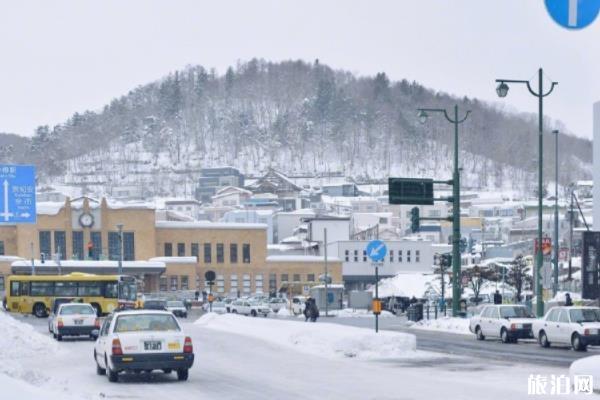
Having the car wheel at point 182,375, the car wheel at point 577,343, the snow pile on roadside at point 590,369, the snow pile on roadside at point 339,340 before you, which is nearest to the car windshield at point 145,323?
the car wheel at point 182,375

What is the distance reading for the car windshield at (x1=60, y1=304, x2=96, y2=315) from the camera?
40.7 m

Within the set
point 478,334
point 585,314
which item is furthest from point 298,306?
point 585,314

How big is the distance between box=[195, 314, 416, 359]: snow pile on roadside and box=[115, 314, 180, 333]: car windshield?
780cm

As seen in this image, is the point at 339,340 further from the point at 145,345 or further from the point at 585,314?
the point at 145,345

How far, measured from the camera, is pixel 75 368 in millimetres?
26719

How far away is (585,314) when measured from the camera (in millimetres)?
34469

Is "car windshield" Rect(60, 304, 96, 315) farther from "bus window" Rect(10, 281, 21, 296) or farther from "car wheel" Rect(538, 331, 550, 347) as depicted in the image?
"bus window" Rect(10, 281, 21, 296)

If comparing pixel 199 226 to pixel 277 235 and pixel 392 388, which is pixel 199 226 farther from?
pixel 392 388

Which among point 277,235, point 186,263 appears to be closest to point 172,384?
point 186,263

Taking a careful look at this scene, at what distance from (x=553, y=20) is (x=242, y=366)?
18.6 meters

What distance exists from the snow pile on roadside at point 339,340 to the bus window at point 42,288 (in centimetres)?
3483

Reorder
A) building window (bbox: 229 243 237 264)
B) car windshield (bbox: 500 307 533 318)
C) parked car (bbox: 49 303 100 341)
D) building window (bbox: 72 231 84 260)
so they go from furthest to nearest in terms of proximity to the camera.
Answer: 1. building window (bbox: 229 243 237 264)
2. building window (bbox: 72 231 84 260)
3. car windshield (bbox: 500 307 533 318)
4. parked car (bbox: 49 303 100 341)

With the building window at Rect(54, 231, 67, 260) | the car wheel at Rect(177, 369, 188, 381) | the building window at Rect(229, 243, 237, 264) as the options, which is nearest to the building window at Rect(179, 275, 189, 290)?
the building window at Rect(229, 243, 237, 264)

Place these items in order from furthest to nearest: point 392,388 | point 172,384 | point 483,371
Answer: point 483,371 → point 172,384 → point 392,388
